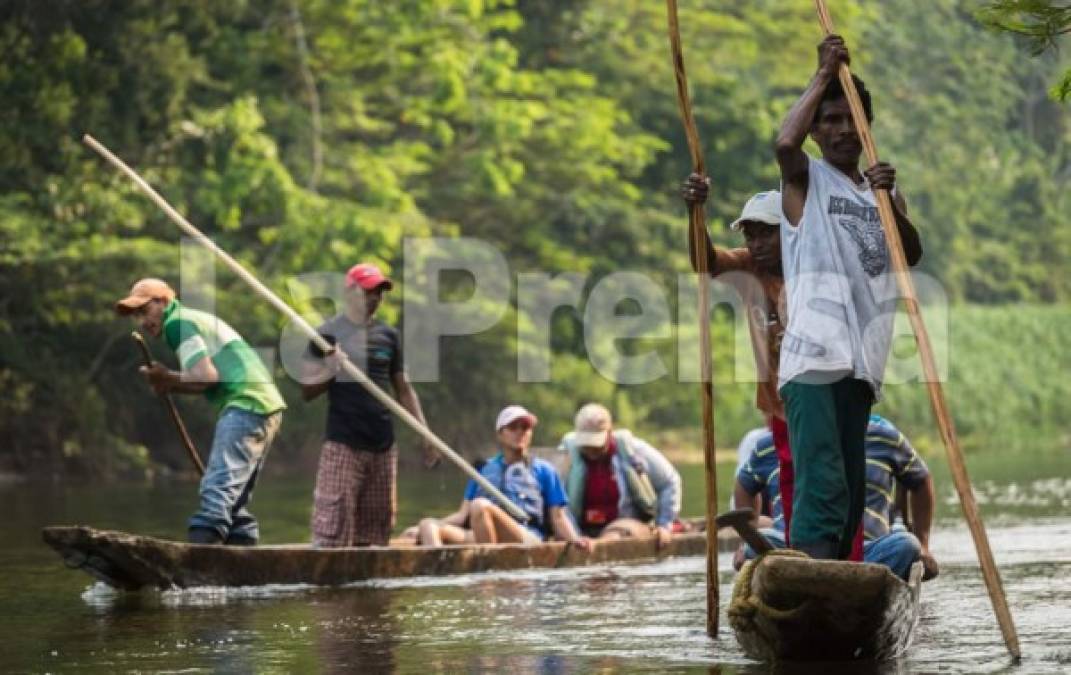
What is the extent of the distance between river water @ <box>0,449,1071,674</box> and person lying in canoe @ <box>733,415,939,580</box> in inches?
14.9

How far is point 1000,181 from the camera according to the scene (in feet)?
157

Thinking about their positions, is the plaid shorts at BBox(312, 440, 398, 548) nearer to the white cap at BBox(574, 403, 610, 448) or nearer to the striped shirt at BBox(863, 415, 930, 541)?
the white cap at BBox(574, 403, 610, 448)

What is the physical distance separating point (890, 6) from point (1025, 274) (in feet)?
21.4

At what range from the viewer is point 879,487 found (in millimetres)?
8461

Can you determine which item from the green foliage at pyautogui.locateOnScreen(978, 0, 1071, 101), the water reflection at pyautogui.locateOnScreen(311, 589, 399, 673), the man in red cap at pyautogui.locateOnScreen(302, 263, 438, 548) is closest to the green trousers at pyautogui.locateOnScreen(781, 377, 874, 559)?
the green foliage at pyautogui.locateOnScreen(978, 0, 1071, 101)

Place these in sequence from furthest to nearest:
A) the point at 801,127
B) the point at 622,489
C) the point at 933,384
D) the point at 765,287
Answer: the point at 622,489, the point at 765,287, the point at 801,127, the point at 933,384

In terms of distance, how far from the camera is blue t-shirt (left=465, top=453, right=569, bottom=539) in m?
12.6

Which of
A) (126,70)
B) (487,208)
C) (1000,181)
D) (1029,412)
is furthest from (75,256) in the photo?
(1000,181)

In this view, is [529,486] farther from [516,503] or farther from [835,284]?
[835,284]

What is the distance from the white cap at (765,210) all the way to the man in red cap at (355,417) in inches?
154

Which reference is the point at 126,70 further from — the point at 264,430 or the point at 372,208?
the point at 264,430

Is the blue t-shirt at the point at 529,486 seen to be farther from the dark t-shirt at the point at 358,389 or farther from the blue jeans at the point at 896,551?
the blue jeans at the point at 896,551

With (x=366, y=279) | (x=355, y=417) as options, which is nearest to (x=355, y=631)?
(x=355, y=417)

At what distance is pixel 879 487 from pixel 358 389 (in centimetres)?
393
